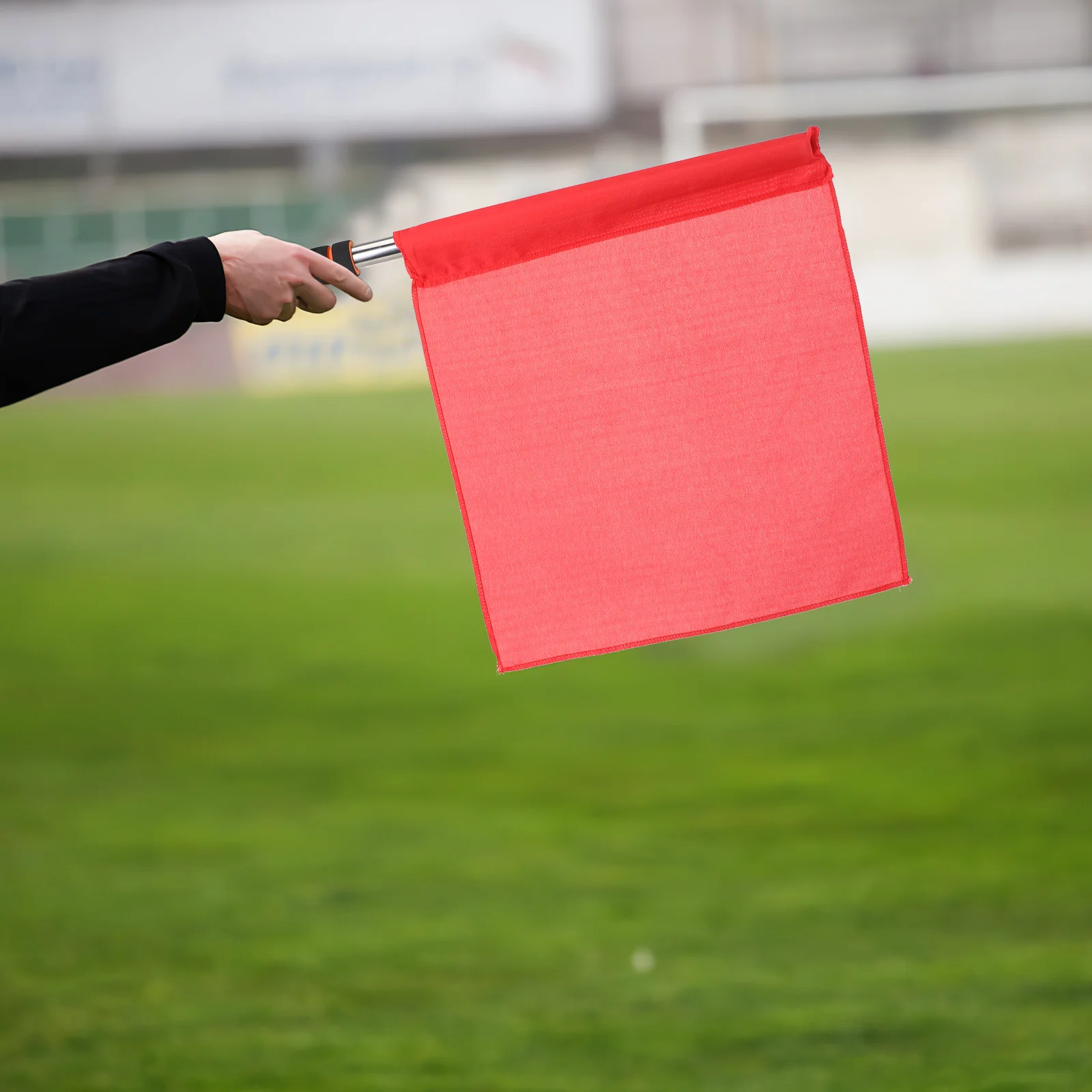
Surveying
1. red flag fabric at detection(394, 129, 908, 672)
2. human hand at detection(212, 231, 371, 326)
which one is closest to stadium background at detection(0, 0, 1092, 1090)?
red flag fabric at detection(394, 129, 908, 672)

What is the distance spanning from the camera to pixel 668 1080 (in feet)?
9.72

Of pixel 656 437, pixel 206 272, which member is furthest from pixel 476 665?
pixel 206 272

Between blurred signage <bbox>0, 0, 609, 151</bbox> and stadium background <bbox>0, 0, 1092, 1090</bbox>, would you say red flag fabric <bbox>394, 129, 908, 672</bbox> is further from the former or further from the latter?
blurred signage <bbox>0, 0, 609, 151</bbox>

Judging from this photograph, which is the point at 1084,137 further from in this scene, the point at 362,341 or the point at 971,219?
the point at 362,341

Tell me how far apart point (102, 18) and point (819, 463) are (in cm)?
1595

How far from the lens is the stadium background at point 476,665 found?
11.0 feet

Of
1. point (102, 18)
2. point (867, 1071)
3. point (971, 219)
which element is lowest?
point (867, 1071)

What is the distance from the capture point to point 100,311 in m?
1.36

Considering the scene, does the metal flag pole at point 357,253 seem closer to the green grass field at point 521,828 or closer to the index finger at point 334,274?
the index finger at point 334,274

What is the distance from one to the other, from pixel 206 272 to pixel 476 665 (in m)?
6.52

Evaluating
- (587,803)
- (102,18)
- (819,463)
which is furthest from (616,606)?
(102,18)

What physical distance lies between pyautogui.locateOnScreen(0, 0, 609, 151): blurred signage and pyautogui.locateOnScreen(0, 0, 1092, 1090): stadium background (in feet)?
0.18

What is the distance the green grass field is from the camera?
317 cm

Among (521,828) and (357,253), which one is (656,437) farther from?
(521,828)
